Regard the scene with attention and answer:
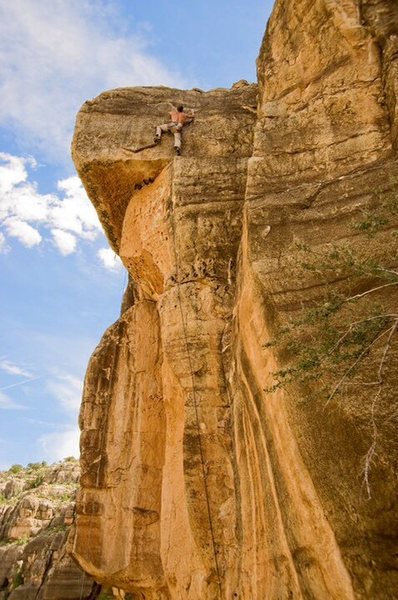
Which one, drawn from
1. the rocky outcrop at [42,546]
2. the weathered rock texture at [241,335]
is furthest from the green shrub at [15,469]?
the weathered rock texture at [241,335]

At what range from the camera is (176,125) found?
11.4 m

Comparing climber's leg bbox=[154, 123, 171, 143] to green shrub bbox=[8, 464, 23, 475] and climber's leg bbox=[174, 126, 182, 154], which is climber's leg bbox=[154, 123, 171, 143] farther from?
green shrub bbox=[8, 464, 23, 475]

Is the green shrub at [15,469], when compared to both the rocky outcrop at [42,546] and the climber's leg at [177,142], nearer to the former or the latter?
the rocky outcrop at [42,546]

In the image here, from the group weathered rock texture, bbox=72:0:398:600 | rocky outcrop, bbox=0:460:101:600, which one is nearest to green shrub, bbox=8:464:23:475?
rocky outcrop, bbox=0:460:101:600

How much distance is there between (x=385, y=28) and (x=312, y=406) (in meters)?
6.77

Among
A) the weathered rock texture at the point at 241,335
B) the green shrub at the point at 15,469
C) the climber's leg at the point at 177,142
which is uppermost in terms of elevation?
the green shrub at the point at 15,469

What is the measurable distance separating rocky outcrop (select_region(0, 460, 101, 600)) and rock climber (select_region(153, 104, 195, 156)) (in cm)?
999

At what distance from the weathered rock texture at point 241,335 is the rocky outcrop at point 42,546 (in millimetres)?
4448

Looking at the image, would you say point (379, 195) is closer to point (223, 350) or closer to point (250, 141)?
point (223, 350)

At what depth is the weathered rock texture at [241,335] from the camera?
539 centimetres

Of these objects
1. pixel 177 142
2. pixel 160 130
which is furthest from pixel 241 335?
pixel 160 130

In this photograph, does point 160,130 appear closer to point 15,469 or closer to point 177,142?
point 177,142

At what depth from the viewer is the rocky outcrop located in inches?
720

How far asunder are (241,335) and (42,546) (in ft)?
77.0
